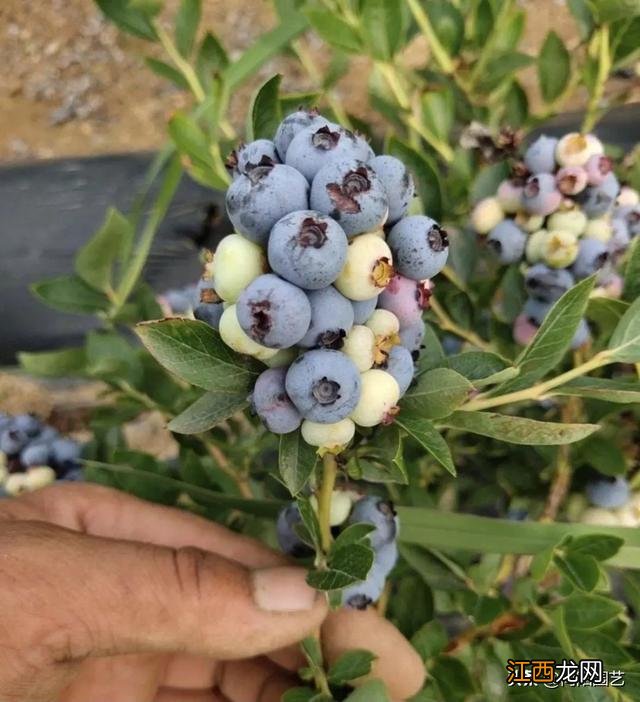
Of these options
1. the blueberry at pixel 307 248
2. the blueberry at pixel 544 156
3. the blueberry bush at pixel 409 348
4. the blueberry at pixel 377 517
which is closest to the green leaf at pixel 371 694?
the blueberry bush at pixel 409 348

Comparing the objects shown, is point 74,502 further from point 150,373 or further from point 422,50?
point 422,50

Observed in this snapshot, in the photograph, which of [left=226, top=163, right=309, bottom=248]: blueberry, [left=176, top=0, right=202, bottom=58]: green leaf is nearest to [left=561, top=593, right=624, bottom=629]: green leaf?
[left=226, top=163, right=309, bottom=248]: blueberry

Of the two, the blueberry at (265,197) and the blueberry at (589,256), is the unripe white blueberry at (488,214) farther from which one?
the blueberry at (265,197)

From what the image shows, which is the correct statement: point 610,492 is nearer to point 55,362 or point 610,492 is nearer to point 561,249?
point 561,249

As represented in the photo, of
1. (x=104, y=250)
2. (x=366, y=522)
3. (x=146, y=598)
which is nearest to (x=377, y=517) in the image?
(x=366, y=522)

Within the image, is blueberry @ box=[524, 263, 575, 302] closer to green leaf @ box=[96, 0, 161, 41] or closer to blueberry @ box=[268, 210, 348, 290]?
blueberry @ box=[268, 210, 348, 290]

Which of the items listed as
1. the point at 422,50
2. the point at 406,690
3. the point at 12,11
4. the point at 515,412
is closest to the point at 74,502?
the point at 406,690
